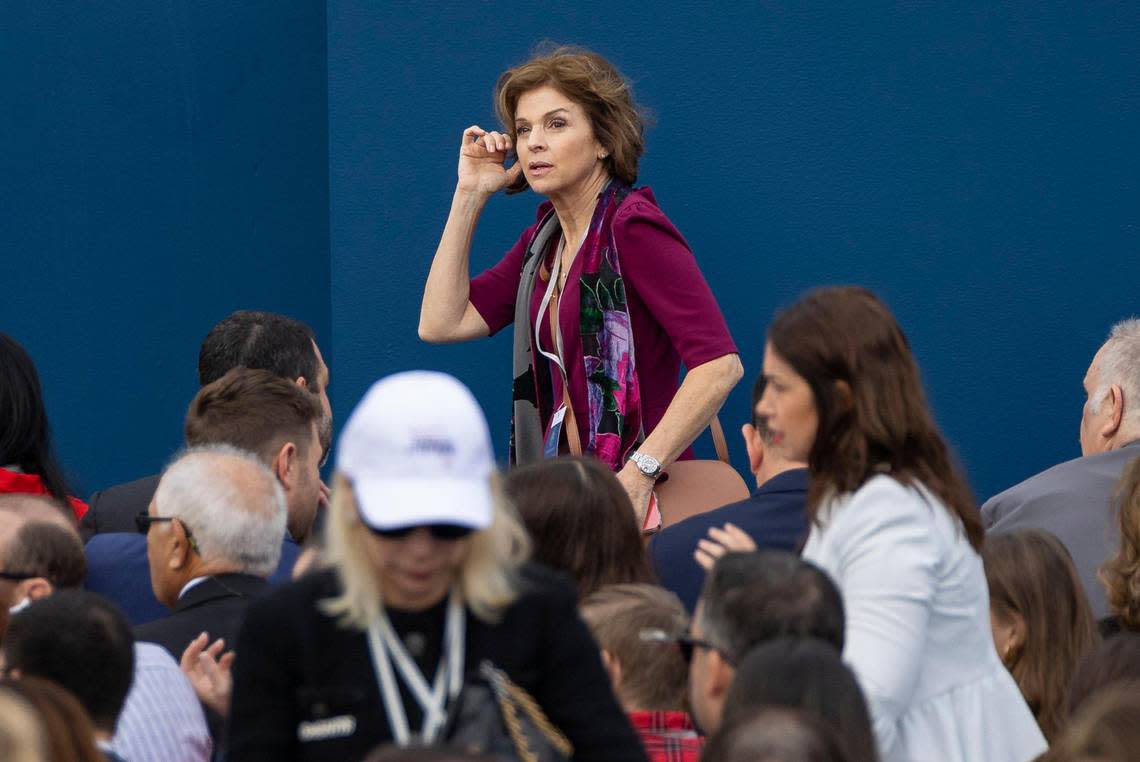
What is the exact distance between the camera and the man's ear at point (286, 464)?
13.7 feet

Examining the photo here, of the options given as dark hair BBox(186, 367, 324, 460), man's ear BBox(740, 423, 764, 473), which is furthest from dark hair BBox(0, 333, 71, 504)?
man's ear BBox(740, 423, 764, 473)

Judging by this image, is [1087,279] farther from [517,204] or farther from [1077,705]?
[1077,705]

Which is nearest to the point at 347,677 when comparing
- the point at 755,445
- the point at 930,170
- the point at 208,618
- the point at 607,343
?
the point at 208,618

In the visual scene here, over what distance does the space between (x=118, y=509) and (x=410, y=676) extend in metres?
2.32

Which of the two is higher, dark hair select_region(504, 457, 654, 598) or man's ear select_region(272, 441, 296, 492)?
dark hair select_region(504, 457, 654, 598)

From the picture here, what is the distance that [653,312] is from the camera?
14.7 feet

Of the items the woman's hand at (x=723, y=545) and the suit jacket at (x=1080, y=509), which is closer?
the woman's hand at (x=723, y=545)

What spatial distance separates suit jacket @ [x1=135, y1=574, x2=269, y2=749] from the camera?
3332 mm

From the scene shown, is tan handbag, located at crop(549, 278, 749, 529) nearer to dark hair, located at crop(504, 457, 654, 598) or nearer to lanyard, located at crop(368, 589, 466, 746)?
dark hair, located at crop(504, 457, 654, 598)

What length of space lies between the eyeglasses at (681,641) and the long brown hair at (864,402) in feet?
1.09

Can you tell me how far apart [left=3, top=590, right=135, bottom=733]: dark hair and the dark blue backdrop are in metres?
2.98

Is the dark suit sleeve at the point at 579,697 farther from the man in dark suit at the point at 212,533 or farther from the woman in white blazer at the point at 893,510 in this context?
the man in dark suit at the point at 212,533

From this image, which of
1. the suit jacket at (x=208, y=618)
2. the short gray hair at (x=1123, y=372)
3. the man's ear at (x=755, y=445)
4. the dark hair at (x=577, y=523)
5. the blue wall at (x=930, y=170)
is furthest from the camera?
the blue wall at (x=930, y=170)

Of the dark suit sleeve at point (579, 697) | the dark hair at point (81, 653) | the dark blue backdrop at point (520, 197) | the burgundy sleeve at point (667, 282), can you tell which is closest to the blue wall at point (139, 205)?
the dark blue backdrop at point (520, 197)
